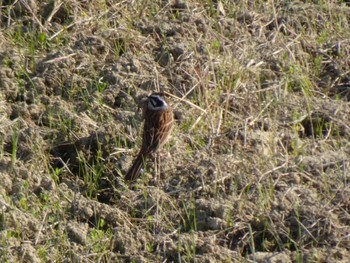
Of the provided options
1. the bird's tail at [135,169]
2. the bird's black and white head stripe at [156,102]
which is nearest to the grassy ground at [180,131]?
the bird's tail at [135,169]

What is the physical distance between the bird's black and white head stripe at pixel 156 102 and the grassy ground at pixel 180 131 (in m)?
0.19

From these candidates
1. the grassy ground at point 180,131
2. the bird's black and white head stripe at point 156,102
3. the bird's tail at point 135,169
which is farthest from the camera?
the bird's black and white head stripe at point 156,102

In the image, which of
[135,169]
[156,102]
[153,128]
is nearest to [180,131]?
[156,102]

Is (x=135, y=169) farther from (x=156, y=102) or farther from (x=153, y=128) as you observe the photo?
(x=156, y=102)

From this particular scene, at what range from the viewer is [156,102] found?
741 centimetres

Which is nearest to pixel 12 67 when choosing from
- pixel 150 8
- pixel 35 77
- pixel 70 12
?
pixel 35 77

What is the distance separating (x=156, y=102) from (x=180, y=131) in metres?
0.32

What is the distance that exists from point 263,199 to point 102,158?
4.15 ft

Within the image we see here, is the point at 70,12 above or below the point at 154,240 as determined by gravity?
above

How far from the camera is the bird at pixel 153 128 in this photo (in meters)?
6.99

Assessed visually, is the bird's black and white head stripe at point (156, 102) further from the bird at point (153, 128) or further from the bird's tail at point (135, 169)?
the bird's tail at point (135, 169)

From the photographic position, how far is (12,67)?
25.6 ft

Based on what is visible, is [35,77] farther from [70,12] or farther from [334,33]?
[334,33]

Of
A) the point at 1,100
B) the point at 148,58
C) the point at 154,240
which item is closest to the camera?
the point at 154,240
